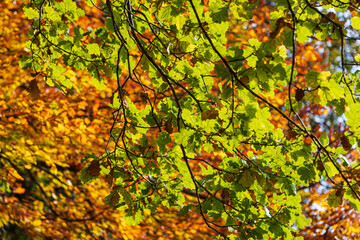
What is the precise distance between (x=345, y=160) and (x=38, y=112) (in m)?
5.17

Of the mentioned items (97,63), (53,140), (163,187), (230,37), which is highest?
(230,37)

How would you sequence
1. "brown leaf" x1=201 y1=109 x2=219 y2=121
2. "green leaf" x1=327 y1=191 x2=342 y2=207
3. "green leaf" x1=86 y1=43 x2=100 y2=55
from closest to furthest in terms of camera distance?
"brown leaf" x1=201 y1=109 x2=219 y2=121 < "green leaf" x1=327 y1=191 x2=342 y2=207 < "green leaf" x1=86 y1=43 x2=100 y2=55

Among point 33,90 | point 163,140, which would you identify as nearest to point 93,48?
point 33,90

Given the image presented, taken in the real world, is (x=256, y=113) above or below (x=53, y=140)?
below

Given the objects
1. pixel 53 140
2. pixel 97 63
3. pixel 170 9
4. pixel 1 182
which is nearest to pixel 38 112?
pixel 53 140

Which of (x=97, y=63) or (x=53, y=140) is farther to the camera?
(x=53, y=140)

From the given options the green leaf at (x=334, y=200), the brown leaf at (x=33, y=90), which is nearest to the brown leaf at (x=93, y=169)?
the brown leaf at (x=33, y=90)

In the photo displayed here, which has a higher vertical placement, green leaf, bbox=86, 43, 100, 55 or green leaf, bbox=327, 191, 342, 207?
green leaf, bbox=86, 43, 100, 55

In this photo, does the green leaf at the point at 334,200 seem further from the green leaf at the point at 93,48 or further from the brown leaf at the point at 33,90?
the brown leaf at the point at 33,90

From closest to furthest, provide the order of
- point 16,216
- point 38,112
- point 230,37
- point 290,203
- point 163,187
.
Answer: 1. point 290,203
2. point 163,187
3. point 38,112
4. point 16,216
5. point 230,37

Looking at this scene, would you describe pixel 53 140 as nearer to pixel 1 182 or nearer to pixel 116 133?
pixel 1 182

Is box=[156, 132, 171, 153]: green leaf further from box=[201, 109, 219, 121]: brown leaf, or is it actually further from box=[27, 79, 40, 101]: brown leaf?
box=[27, 79, 40, 101]: brown leaf

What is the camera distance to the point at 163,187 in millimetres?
2393

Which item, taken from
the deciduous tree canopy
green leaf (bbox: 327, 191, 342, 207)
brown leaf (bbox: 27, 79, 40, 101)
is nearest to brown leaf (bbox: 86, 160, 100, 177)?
the deciduous tree canopy
